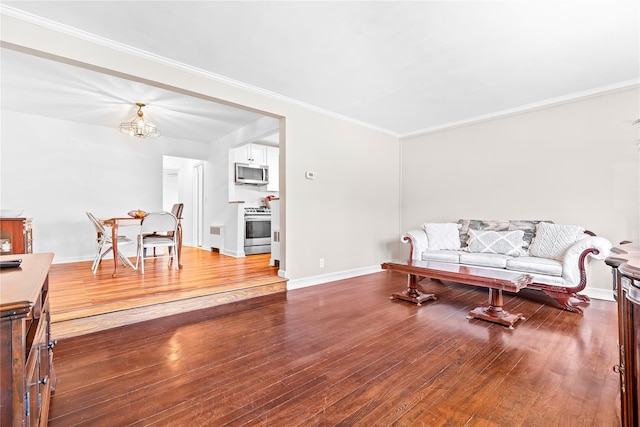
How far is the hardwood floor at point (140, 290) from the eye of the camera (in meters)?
2.52

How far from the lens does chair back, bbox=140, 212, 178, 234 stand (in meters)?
3.94

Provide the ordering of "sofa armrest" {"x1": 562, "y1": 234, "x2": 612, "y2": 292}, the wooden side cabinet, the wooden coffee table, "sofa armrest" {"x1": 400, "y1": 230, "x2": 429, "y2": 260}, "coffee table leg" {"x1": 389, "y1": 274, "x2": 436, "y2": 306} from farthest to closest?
"sofa armrest" {"x1": 400, "y1": 230, "x2": 429, "y2": 260} < "coffee table leg" {"x1": 389, "y1": 274, "x2": 436, "y2": 306} < the wooden side cabinet < "sofa armrest" {"x1": 562, "y1": 234, "x2": 612, "y2": 292} < the wooden coffee table

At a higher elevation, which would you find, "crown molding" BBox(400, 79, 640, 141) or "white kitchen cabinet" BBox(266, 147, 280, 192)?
"crown molding" BBox(400, 79, 640, 141)

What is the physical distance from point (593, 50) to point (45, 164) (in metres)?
7.58

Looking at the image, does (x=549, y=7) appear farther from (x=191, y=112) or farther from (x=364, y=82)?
(x=191, y=112)

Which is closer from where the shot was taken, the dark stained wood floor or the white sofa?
the dark stained wood floor

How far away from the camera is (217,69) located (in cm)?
306

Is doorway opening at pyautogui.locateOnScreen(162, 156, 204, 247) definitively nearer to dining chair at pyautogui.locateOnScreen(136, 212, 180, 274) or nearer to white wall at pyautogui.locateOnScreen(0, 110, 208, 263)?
white wall at pyautogui.locateOnScreen(0, 110, 208, 263)

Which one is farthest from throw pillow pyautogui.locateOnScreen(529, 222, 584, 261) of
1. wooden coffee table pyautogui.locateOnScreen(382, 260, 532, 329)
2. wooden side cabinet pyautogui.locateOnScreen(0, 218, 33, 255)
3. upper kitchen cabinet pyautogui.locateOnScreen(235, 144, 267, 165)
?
wooden side cabinet pyautogui.locateOnScreen(0, 218, 33, 255)

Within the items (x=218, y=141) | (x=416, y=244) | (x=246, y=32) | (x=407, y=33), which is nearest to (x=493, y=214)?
(x=416, y=244)

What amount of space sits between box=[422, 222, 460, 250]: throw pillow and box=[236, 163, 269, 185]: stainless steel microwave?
358 cm

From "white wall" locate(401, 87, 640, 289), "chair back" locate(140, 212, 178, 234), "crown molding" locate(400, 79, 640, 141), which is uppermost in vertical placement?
"crown molding" locate(400, 79, 640, 141)

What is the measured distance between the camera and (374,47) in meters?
2.67

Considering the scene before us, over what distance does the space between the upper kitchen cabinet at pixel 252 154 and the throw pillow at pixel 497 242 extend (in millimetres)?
4461
